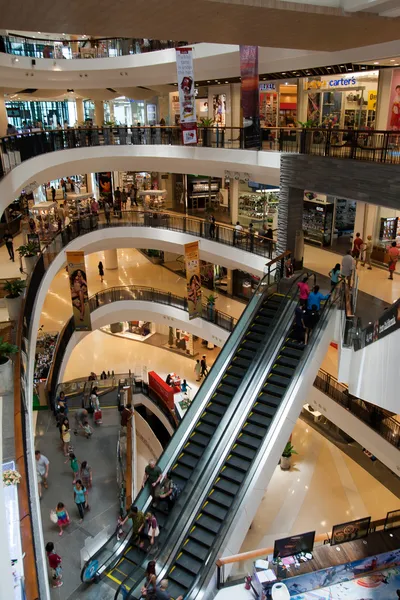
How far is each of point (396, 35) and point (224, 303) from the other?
14549 millimetres

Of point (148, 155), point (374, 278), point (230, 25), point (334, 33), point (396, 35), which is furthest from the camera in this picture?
point (148, 155)

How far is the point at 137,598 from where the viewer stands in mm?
8609

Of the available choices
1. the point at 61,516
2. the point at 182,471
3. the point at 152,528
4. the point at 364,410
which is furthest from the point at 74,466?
the point at 364,410

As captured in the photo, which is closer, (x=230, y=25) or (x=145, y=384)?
(x=230, y=25)

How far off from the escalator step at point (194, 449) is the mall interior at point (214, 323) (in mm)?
108

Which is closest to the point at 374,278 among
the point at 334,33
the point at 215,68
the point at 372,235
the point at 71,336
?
the point at 372,235

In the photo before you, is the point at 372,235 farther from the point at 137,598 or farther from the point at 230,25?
the point at 137,598

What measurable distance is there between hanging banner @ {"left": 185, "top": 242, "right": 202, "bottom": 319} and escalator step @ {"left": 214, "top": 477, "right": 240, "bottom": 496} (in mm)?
9271

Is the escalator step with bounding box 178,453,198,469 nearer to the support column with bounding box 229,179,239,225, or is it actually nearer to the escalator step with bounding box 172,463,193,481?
the escalator step with bounding box 172,463,193,481

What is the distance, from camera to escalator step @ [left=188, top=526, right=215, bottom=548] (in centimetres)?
946

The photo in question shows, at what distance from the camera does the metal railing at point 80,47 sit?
1908cm

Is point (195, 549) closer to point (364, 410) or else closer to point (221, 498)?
point (221, 498)

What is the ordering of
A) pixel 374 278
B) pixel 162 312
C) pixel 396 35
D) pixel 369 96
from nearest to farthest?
1. pixel 396 35
2. pixel 374 278
3. pixel 369 96
4. pixel 162 312

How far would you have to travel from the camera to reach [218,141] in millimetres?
18703
